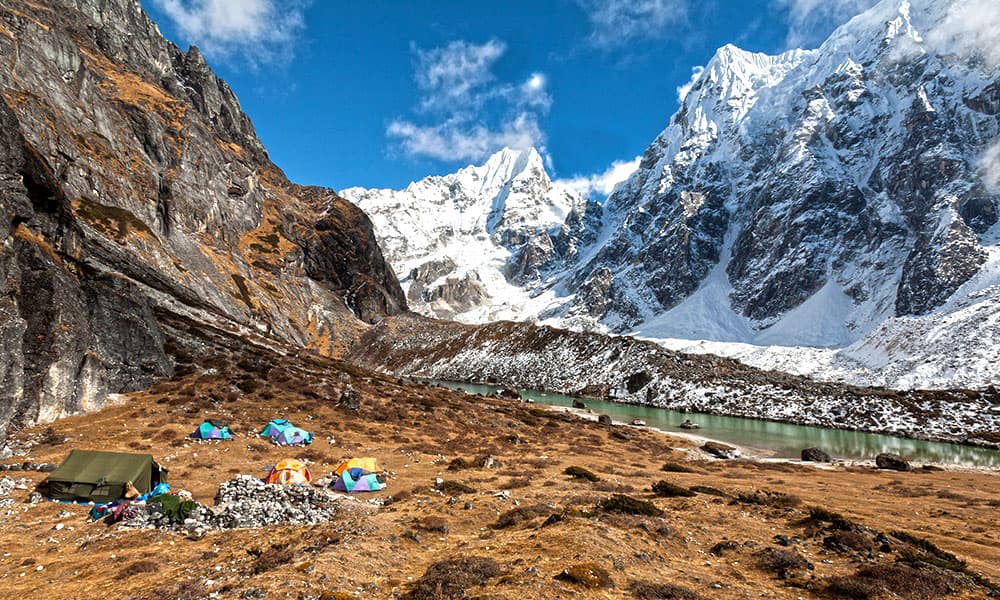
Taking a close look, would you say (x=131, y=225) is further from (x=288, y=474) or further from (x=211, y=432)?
(x=288, y=474)

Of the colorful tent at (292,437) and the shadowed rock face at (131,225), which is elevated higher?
the shadowed rock face at (131,225)

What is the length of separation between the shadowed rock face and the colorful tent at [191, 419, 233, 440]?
332 inches

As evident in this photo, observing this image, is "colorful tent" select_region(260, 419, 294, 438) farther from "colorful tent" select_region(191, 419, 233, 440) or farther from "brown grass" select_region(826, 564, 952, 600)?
"brown grass" select_region(826, 564, 952, 600)

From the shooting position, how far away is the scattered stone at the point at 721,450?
155 feet

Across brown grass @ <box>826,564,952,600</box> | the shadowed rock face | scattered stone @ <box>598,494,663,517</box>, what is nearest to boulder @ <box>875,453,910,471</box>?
scattered stone @ <box>598,494,663,517</box>

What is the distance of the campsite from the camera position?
1295cm

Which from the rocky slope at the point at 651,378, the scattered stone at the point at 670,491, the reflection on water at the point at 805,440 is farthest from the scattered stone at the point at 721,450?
the rocky slope at the point at 651,378

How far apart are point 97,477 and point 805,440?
70.0 metres

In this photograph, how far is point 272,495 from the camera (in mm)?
21172

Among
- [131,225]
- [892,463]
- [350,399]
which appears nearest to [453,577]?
[350,399]

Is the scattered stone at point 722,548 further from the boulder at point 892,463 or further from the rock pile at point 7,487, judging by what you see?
the boulder at point 892,463

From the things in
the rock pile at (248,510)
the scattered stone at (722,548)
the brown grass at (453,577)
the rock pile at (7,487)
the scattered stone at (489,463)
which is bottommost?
the rock pile at (7,487)

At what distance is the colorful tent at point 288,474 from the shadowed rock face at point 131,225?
1502 cm

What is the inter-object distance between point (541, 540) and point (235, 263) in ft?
402
